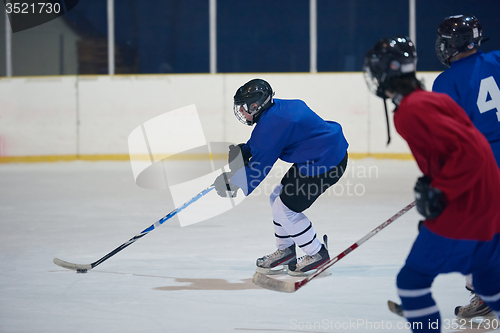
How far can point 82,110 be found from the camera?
7.77 m

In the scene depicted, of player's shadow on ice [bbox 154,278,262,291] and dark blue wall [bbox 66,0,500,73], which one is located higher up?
dark blue wall [bbox 66,0,500,73]

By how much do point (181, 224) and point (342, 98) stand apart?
3953 millimetres

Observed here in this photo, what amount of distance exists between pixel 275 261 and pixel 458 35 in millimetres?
1324

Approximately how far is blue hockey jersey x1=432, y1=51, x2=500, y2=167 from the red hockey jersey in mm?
769

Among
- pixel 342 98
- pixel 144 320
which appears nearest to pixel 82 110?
pixel 342 98

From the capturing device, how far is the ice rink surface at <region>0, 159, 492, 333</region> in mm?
2312

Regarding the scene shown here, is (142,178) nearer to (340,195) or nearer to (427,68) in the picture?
(340,195)

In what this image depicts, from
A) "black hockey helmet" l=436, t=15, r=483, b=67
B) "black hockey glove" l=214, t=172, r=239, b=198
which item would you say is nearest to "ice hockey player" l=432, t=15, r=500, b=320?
"black hockey helmet" l=436, t=15, r=483, b=67

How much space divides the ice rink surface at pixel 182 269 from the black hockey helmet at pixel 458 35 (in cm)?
98

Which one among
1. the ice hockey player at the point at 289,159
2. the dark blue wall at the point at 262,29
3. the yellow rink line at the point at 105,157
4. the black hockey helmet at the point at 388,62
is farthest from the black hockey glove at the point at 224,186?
the dark blue wall at the point at 262,29

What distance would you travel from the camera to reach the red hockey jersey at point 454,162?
1547 millimetres

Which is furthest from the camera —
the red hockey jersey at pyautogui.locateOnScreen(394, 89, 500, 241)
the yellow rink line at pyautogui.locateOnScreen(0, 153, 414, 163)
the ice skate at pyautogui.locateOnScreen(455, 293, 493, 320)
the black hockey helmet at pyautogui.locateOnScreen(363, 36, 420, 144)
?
the yellow rink line at pyautogui.locateOnScreen(0, 153, 414, 163)

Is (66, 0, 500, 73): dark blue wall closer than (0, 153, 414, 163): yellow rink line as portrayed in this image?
No

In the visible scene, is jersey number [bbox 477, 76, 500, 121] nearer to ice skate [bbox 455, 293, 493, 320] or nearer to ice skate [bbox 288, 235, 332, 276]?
ice skate [bbox 455, 293, 493, 320]
